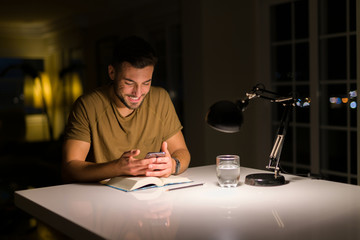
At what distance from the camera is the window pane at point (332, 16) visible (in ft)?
12.2

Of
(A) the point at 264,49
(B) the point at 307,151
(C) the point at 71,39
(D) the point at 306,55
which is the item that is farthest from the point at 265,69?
(C) the point at 71,39

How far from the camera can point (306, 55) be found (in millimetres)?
4066

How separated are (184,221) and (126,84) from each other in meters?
0.90

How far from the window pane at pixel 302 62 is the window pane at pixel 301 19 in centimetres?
10

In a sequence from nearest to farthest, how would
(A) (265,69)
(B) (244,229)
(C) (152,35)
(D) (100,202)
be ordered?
1. (B) (244,229)
2. (D) (100,202)
3. (A) (265,69)
4. (C) (152,35)

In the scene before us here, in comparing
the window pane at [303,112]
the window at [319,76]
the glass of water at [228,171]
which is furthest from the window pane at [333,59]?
the glass of water at [228,171]

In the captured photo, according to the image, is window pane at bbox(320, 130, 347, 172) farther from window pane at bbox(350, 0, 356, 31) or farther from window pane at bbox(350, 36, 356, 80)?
window pane at bbox(350, 0, 356, 31)

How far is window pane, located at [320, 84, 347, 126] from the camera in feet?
12.4

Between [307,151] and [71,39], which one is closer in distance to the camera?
[307,151]

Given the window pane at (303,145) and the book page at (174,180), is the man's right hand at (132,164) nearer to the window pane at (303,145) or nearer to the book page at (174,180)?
the book page at (174,180)

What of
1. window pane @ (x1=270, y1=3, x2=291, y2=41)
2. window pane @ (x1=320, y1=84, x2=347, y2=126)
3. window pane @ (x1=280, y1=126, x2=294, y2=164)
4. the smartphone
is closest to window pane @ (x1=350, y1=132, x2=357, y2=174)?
window pane @ (x1=320, y1=84, x2=347, y2=126)

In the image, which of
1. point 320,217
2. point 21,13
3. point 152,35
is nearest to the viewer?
point 320,217

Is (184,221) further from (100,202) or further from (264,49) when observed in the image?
(264,49)

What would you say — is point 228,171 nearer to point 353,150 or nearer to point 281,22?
point 353,150
